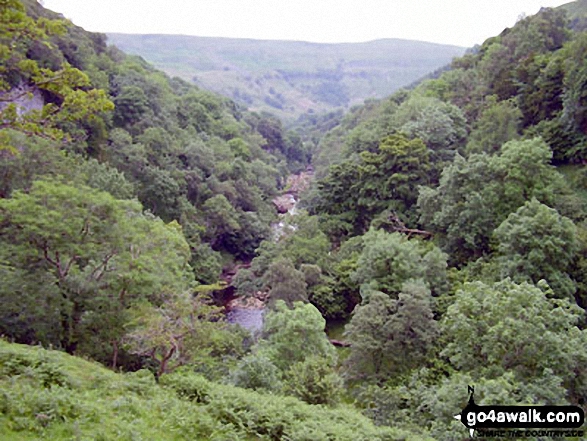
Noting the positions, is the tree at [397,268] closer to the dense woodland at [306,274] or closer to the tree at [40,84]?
the dense woodland at [306,274]

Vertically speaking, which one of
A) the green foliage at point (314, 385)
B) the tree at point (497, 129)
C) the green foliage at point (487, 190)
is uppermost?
the tree at point (497, 129)

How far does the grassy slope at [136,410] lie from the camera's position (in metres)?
9.14

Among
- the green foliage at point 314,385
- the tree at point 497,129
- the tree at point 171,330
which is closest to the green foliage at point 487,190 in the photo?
the tree at point 497,129

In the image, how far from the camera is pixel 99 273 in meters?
18.4

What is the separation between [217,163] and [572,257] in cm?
3723

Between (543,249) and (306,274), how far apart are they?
14776 mm

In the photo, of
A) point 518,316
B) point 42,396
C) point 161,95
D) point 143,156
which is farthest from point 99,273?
point 161,95

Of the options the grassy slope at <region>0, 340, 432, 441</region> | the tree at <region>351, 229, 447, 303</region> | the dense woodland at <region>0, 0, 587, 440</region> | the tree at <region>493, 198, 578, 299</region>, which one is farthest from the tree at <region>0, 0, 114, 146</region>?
the tree at <region>493, 198, 578, 299</region>

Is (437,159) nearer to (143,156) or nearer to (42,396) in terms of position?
(143,156)

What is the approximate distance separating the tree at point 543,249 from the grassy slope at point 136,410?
12.5 m

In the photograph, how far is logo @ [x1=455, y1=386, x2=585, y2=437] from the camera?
12820mm

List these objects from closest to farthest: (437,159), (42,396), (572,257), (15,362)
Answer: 1. (42,396)
2. (15,362)
3. (572,257)
4. (437,159)

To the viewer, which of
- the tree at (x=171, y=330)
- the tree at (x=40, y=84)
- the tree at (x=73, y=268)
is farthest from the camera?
the tree at (x=73, y=268)

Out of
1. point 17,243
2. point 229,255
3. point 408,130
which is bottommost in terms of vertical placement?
point 229,255
